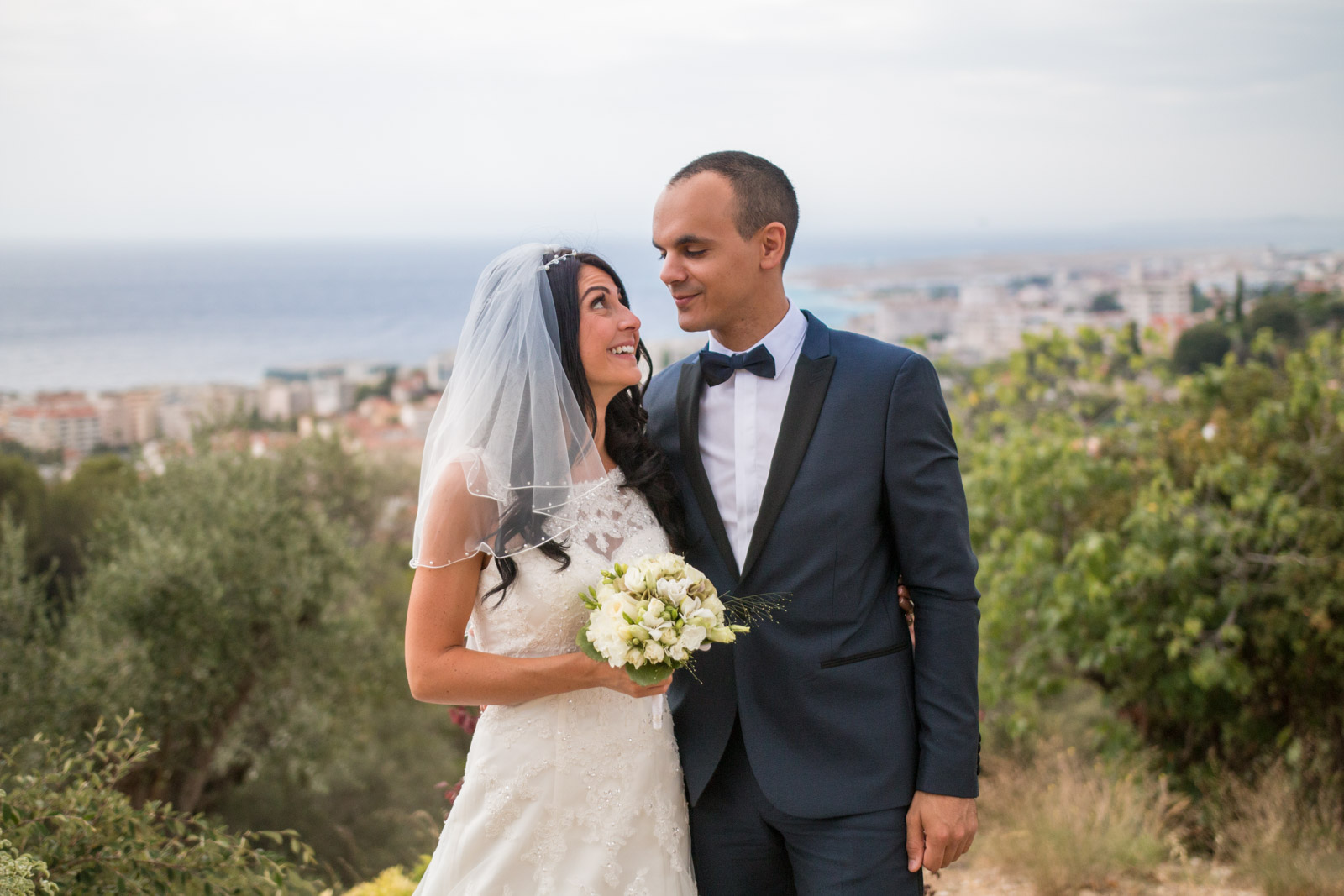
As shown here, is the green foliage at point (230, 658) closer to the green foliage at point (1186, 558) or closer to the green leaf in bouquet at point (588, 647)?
the green foliage at point (1186, 558)

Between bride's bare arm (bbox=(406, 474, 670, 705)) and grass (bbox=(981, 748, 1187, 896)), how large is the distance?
356 cm

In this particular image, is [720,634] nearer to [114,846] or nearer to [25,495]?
[114,846]

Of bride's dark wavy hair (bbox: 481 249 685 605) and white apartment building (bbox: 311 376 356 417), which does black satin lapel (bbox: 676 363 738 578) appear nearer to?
bride's dark wavy hair (bbox: 481 249 685 605)

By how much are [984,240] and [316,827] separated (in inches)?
1755

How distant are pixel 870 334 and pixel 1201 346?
29.7 ft

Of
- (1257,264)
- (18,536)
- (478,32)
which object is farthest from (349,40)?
(18,536)

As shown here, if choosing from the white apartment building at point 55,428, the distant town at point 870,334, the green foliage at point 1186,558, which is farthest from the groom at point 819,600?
the white apartment building at point 55,428

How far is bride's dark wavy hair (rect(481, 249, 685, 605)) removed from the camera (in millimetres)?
2332

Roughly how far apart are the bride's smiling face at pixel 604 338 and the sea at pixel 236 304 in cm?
1358

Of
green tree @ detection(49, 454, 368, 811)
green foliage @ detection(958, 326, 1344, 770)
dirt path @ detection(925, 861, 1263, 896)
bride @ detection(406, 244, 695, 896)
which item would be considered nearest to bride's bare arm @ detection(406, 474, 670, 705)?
bride @ detection(406, 244, 695, 896)

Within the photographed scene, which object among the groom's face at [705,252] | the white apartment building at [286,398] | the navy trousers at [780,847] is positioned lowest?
the white apartment building at [286,398]

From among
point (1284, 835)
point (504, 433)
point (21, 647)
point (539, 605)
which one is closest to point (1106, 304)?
point (1284, 835)

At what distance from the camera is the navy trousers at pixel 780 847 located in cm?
216

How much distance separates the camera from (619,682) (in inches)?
82.4
